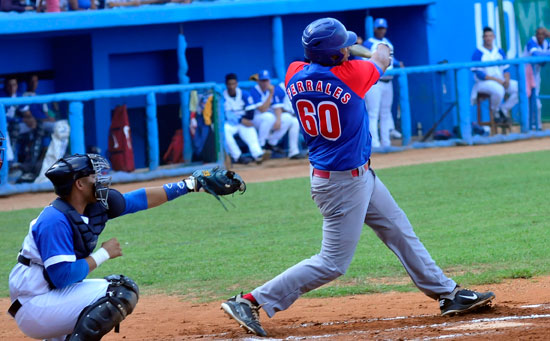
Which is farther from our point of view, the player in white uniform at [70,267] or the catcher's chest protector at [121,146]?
the catcher's chest protector at [121,146]

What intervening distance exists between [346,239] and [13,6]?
1097cm

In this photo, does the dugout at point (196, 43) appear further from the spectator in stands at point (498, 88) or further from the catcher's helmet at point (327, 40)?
the catcher's helmet at point (327, 40)

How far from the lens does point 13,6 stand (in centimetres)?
1459

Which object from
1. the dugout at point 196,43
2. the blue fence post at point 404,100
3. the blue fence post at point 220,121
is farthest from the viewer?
the blue fence post at point 404,100

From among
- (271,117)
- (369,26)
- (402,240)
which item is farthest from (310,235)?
(369,26)

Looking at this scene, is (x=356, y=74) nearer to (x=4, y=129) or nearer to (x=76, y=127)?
(x=4, y=129)

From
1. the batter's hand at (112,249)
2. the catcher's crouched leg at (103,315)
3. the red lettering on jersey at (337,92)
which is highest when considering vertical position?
the red lettering on jersey at (337,92)

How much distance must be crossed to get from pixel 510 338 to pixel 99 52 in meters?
12.0

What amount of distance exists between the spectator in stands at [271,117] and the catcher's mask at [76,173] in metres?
9.70

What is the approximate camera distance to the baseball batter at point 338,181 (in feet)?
16.1

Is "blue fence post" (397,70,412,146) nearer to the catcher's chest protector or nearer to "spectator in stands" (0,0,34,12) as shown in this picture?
the catcher's chest protector

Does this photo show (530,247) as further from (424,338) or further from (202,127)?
(202,127)

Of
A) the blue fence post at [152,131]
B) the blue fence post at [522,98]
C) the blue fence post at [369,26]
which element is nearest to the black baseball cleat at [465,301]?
the blue fence post at [152,131]

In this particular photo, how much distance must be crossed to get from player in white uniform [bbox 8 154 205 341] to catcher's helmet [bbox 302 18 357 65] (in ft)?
4.15
